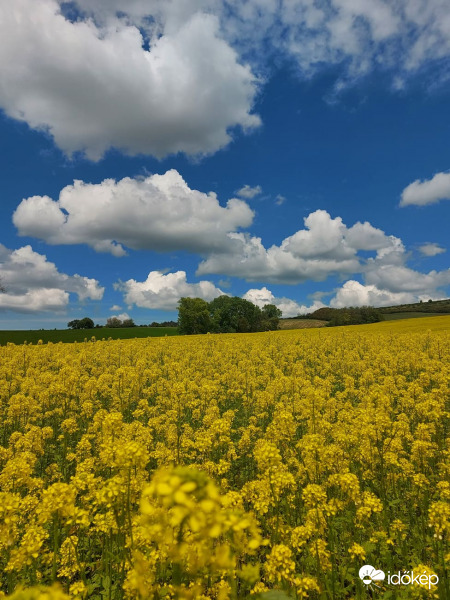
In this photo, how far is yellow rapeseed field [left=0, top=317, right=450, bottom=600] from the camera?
2.22 m

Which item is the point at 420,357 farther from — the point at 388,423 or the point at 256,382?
the point at 388,423

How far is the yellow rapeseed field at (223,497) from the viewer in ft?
7.29

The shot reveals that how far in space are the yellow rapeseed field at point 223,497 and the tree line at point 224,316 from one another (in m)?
67.0

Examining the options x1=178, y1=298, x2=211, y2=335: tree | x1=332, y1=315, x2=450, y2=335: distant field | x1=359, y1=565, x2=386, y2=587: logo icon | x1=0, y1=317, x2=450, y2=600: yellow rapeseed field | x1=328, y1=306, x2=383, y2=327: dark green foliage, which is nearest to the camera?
x1=0, y1=317, x2=450, y2=600: yellow rapeseed field

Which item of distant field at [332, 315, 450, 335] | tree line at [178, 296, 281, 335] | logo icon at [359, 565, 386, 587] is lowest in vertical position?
logo icon at [359, 565, 386, 587]

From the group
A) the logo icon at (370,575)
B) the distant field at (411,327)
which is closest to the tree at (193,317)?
the distant field at (411,327)

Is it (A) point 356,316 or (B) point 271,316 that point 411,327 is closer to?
(A) point 356,316

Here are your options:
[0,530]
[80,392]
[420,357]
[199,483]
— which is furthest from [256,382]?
[199,483]

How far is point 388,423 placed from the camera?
275 inches

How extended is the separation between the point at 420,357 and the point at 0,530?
21.3 meters

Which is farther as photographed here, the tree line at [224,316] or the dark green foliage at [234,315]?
the dark green foliage at [234,315]

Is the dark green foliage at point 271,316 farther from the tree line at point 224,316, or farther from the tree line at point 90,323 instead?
the tree line at point 90,323

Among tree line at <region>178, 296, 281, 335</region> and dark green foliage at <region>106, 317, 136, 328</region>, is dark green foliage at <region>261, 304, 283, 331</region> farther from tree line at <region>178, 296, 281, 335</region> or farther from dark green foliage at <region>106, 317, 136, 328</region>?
dark green foliage at <region>106, 317, 136, 328</region>

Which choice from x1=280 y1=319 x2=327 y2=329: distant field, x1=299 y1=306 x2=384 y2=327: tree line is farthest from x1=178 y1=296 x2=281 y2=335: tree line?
x1=299 y1=306 x2=384 y2=327: tree line
